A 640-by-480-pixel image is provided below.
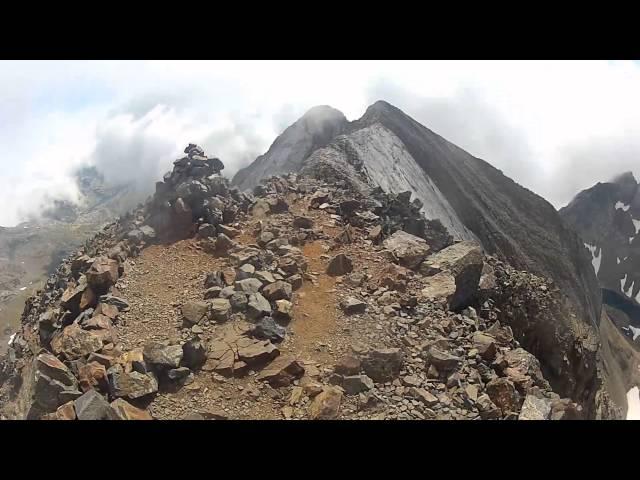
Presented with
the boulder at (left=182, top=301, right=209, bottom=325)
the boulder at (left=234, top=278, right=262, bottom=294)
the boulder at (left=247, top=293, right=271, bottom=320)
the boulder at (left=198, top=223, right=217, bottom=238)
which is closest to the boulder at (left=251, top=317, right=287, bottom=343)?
the boulder at (left=247, top=293, right=271, bottom=320)

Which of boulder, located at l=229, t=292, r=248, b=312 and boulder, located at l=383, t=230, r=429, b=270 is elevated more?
boulder, located at l=383, t=230, r=429, b=270

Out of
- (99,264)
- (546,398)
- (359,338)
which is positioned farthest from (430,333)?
(99,264)

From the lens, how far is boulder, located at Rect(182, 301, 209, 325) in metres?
12.5

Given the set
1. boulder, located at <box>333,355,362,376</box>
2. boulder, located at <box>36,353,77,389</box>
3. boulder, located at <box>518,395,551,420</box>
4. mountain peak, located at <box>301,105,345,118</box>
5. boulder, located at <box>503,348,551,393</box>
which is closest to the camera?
boulder, located at <box>518,395,551,420</box>

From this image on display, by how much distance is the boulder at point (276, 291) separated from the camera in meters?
13.4

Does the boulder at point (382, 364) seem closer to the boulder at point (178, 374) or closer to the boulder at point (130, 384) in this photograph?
the boulder at point (178, 374)

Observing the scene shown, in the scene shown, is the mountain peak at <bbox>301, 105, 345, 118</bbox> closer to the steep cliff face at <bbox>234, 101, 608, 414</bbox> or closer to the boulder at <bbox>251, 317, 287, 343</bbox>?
the steep cliff face at <bbox>234, 101, 608, 414</bbox>

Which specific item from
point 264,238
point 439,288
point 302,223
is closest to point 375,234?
point 302,223

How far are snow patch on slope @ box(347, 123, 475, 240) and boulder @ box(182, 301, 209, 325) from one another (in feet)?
67.0

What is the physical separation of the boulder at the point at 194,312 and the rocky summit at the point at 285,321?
0.11ft

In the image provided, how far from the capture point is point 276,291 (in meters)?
13.4

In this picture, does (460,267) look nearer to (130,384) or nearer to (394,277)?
(394,277)

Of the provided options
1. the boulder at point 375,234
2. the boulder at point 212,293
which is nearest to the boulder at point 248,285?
the boulder at point 212,293
